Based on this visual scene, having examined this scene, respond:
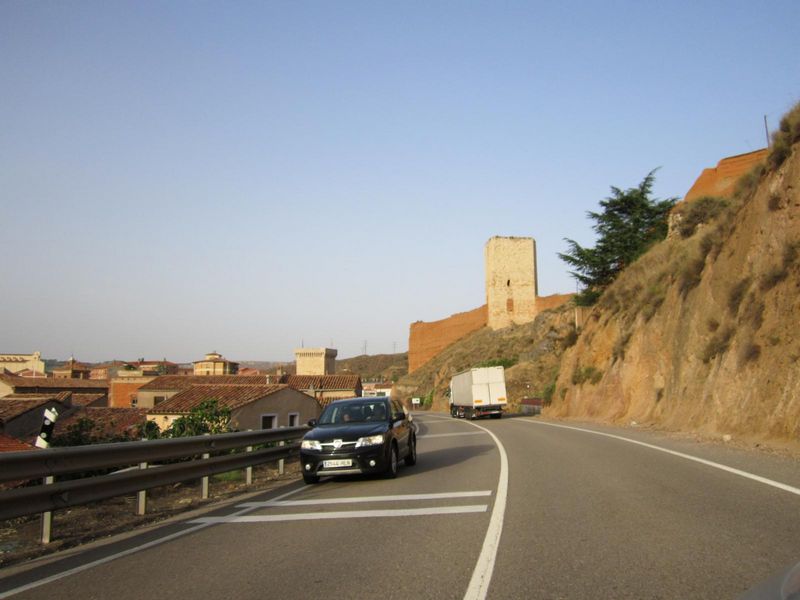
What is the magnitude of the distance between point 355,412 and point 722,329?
14.9 metres

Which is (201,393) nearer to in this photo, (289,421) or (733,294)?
(289,421)

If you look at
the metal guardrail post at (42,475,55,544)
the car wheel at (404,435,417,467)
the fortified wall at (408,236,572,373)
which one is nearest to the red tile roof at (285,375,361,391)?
the fortified wall at (408,236,572,373)

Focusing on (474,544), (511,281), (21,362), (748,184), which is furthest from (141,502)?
(21,362)

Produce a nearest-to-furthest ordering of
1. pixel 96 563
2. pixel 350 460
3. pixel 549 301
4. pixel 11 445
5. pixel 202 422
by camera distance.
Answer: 1. pixel 96 563
2. pixel 350 460
3. pixel 202 422
4. pixel 11 445
5. pixel 549 301

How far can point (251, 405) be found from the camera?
3809 centimetres

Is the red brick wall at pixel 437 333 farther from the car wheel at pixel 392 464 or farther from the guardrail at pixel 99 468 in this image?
the guardrail at pixel 99 468

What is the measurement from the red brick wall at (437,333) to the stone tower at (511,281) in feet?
21.7

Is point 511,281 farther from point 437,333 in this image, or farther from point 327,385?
point 327,385

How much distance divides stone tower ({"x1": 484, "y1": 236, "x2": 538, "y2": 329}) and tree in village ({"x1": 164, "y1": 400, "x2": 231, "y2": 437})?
7845cm

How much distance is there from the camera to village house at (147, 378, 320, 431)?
37938mm

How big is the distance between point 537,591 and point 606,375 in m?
33.2

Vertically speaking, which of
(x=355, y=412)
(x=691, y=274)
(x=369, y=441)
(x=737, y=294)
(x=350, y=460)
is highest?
(x=691, y=274)

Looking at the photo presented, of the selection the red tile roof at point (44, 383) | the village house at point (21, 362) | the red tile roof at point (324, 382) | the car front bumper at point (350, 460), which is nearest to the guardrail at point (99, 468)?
the car front bumper at point (350, 460)

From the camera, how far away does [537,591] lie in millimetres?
4988
